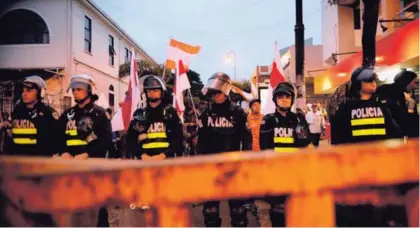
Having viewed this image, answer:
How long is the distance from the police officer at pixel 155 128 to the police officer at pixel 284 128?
0.92m

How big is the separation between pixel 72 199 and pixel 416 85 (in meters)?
4.99

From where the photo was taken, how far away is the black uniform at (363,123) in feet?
11.6

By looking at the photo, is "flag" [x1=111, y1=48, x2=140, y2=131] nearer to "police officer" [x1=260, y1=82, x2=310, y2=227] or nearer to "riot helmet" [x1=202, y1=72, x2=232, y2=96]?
"riot helmet" [x1=202, y1=72, x2=232, y2=96]

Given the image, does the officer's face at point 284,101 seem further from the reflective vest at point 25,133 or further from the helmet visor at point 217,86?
the reflective vest at point 25,133

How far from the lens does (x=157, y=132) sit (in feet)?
14.5

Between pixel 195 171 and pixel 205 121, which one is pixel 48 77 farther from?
pixel 195 171

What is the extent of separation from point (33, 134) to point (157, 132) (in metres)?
1.23

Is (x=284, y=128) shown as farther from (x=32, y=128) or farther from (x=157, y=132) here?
(x=32, y=128)

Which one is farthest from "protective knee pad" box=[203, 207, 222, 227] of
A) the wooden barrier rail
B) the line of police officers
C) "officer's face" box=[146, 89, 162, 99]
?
the wooden barrier rail

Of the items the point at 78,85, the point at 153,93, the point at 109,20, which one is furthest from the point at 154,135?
the point at 109,20

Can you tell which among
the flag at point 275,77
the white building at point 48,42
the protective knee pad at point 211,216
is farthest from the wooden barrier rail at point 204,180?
the white building at point 48,42

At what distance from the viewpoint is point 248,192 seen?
1.25 meters

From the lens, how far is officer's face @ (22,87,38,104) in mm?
4359

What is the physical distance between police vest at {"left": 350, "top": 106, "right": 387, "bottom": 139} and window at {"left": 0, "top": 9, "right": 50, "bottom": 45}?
1363 centimetres
